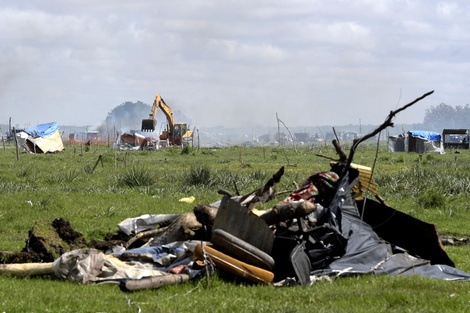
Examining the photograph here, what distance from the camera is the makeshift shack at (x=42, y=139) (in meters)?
59.7

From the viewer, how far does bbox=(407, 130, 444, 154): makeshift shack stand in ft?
208

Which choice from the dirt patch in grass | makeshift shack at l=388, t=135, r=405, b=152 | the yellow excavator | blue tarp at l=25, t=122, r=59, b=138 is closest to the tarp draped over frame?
blue tarp at l=25, t=122, r=59, b=138

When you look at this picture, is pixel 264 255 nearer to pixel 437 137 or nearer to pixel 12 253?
pixel 12 253

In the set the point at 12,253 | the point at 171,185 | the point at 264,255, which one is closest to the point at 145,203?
the point at 171,185

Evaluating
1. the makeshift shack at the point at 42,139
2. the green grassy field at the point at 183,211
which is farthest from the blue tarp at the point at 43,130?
the green grassy field at the point at 183,211

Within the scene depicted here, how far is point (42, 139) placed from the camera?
60.5 meters

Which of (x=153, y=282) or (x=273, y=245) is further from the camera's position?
(x=273, y=245)

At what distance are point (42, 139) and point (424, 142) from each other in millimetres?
29502

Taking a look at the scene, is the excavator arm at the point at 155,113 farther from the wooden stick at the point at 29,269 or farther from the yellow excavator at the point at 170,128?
the wooden stick at the point at 29,269

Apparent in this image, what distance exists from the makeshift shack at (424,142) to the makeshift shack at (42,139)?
27916 mm

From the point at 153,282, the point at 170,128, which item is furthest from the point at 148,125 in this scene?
the point at 153,282

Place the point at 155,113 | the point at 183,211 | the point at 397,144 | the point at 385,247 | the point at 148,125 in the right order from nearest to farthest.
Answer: the point at 385,247, the point at 183,211, the point at 397,144, the point at 155,113, the point at 148,125

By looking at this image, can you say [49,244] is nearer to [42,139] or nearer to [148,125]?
[42,139]

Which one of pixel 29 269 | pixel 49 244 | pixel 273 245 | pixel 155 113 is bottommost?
pixel 29 269
